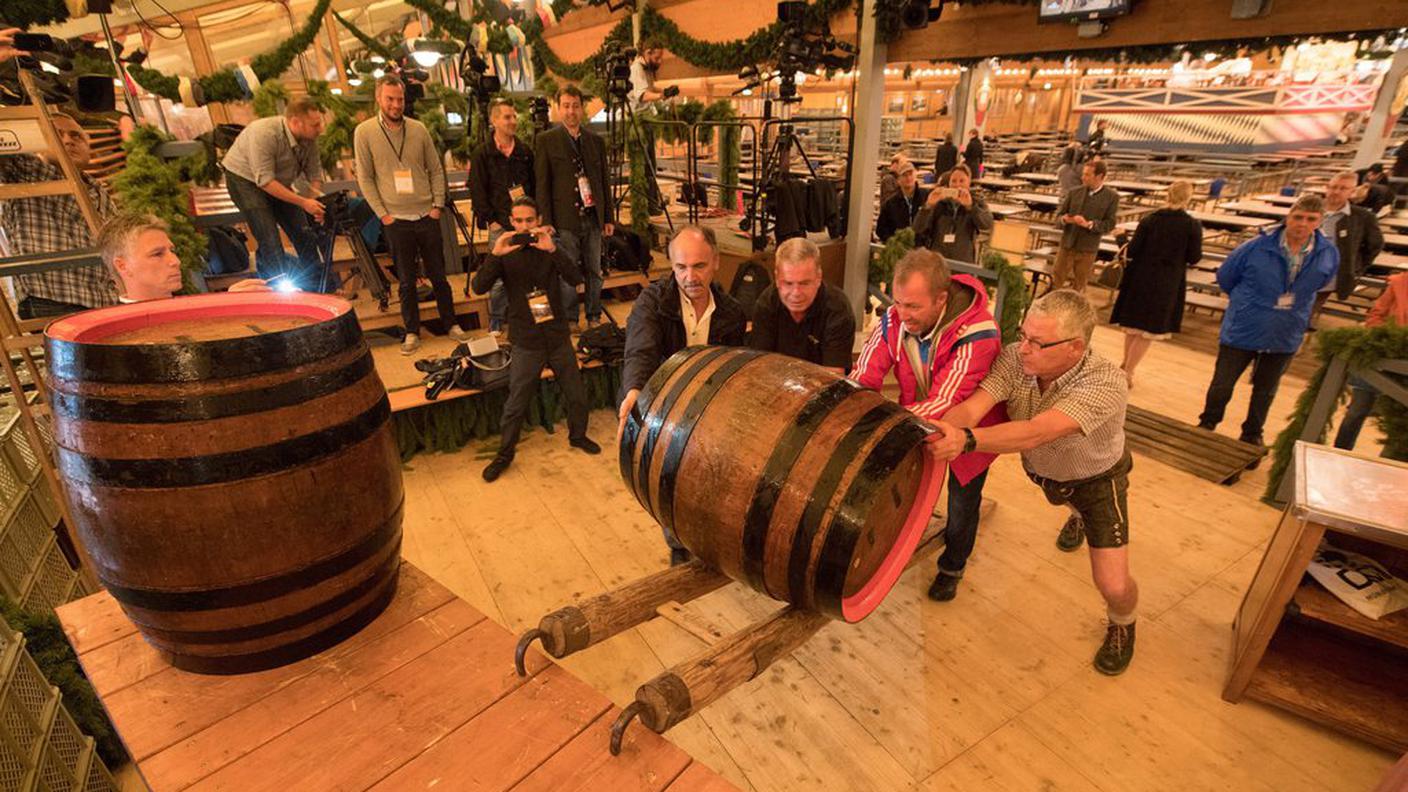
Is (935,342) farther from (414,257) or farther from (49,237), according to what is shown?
(49,237)

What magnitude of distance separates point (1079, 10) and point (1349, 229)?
10.0 feet

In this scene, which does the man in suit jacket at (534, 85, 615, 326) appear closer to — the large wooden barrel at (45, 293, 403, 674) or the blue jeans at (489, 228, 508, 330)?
the blue jeans at (489, 228, 508, 330)

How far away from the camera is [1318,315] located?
22.4ft

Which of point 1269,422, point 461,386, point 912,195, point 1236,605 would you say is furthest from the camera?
point 912,195

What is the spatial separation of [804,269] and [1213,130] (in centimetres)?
2132

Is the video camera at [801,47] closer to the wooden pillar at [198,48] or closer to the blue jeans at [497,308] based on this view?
the blue jeans at [497,308]

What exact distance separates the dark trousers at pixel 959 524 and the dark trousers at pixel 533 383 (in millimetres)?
2430

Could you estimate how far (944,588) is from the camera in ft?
9.67

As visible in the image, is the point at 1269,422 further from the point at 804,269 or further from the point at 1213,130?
the point at 1213,130

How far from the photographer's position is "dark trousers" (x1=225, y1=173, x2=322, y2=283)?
4.38m

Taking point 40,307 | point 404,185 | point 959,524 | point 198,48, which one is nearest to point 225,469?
point 959,524

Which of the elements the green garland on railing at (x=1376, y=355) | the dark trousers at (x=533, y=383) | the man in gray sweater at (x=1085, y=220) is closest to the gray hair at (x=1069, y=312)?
the green garland on railing at (x=1376, y=355)

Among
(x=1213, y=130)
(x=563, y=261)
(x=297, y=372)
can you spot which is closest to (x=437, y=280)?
(x=563, y=261)

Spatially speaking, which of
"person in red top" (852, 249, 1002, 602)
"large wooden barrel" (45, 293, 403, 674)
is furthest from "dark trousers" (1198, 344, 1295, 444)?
"large wooden barrel" (45, 293, 403, 674)
